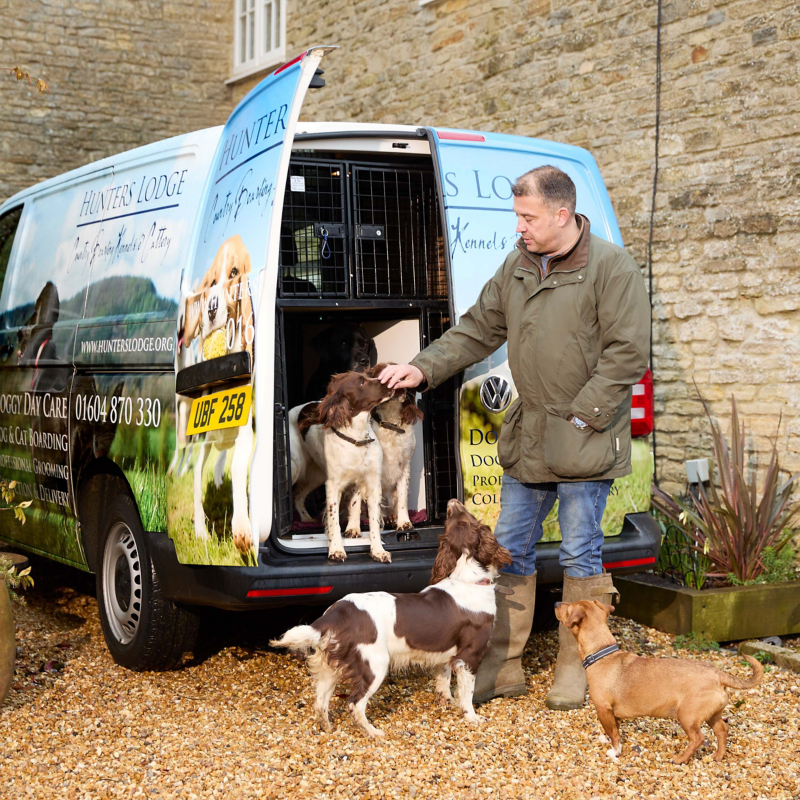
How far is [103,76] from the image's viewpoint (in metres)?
14.2

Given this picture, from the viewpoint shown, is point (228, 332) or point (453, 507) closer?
point (228, 332)

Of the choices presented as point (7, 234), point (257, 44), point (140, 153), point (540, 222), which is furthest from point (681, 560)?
point (257, 44)

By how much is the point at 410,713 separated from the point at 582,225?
83.1 inches

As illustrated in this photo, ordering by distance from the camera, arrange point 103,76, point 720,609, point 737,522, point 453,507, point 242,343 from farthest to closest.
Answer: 1. point 103,76
2. point 737,522
3. point 720,609
4. point 453,507
5. point 242,343

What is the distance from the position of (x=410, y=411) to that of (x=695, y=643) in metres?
2.13

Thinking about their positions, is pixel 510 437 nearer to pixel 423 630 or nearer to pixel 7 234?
pixel 423 630

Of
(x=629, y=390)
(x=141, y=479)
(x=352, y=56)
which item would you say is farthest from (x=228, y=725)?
(x=352, y=56)

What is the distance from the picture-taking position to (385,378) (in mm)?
4289

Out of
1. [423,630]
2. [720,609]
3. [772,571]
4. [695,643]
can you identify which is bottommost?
[695,643]

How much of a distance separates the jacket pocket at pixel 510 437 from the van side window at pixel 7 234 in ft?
11.4

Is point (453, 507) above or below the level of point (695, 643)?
above

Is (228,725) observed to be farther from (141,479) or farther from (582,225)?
(582,225)

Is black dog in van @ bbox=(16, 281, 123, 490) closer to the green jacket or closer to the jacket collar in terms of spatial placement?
the green jacket

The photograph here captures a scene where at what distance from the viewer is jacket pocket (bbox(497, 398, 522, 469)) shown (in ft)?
13.7
